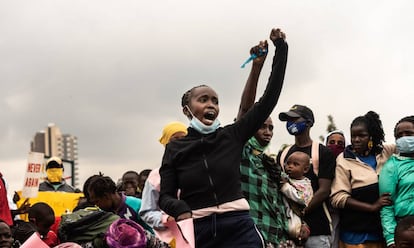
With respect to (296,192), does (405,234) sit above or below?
below

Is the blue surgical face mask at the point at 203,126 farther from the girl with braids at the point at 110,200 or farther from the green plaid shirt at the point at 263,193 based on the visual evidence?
the girl with braids at the point at 110,200

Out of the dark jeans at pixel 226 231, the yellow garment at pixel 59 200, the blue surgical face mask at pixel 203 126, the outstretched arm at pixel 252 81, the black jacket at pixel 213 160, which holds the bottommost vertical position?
the yellow garment at pixel 59 200

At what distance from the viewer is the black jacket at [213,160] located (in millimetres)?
4973

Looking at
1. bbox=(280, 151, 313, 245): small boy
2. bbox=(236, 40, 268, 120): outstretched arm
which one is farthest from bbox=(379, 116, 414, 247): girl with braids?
bbox=(236, 40, 268, 120): outstretched arm

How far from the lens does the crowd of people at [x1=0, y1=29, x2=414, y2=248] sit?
4.99 m

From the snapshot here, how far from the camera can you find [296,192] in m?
6.70

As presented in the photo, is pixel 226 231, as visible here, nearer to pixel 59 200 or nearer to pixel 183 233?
pixel 183 233

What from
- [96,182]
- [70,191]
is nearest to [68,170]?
[70,191]

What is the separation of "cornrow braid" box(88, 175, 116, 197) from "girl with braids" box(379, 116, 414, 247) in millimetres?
2389

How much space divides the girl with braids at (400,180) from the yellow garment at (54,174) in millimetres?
5766

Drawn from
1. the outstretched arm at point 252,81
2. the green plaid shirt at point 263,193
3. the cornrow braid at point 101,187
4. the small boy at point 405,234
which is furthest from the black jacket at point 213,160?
the cornrow braid at point 101,187

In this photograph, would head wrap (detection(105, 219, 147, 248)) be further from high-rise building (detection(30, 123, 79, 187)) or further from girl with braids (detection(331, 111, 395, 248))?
high-rise building (detection(30, 123, 79, 187))

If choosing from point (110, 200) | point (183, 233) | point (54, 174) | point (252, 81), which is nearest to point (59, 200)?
point (54, 174)

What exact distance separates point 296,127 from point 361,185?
0.86 meters
